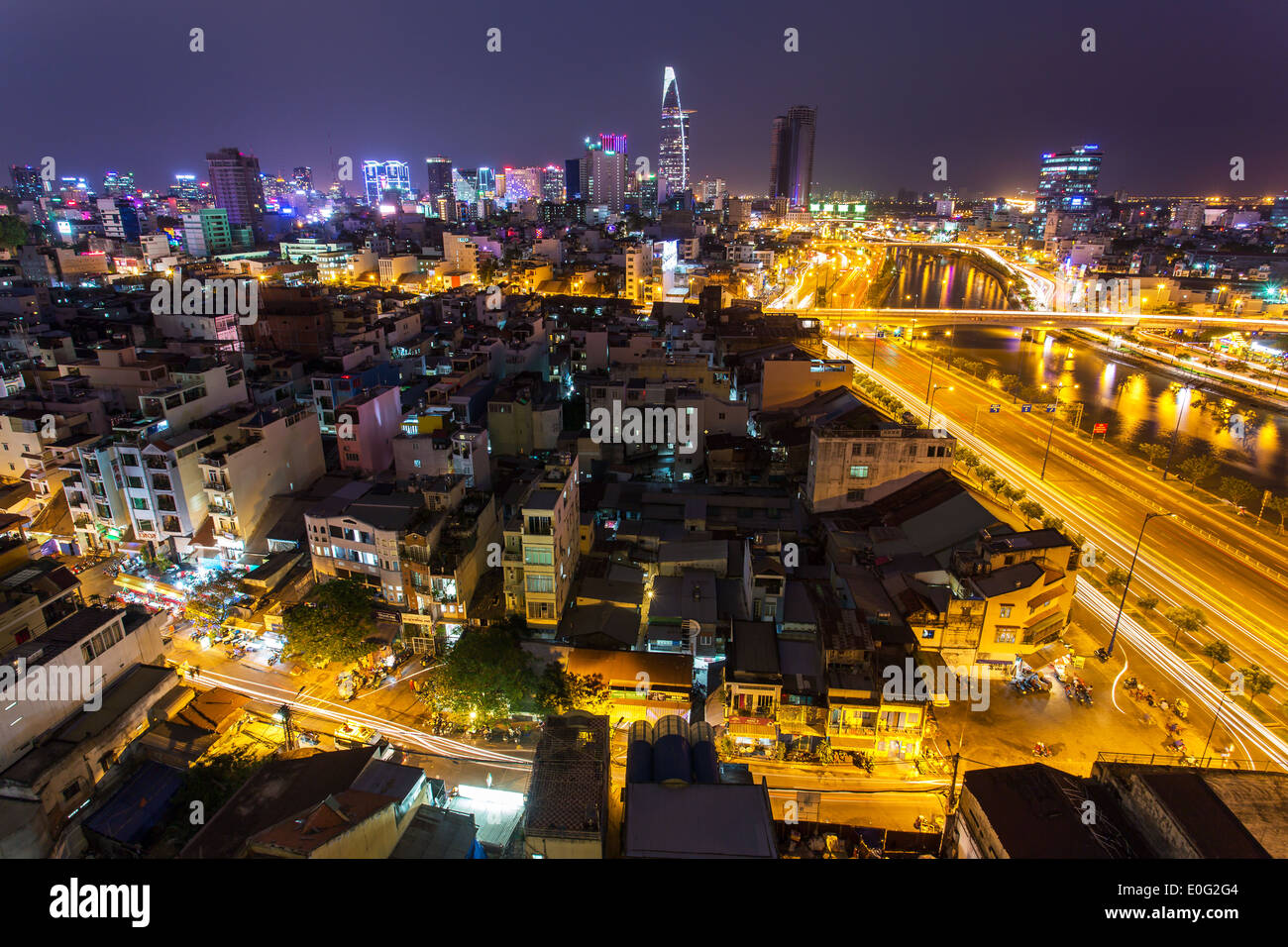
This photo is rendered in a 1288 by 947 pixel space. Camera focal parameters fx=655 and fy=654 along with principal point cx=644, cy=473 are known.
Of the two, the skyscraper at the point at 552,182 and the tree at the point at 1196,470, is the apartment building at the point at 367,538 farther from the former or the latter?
the skyscraper at the point at 552,182

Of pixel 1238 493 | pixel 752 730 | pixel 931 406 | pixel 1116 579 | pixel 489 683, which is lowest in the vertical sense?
pixel 752 730

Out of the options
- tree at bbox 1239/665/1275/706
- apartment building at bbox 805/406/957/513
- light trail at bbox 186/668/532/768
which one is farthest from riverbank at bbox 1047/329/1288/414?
light trail at bbox 186/668/532/768

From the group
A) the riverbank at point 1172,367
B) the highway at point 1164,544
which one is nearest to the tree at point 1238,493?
the highway at point 1164,544

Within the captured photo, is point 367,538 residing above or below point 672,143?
below

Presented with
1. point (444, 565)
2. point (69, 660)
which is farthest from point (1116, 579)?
point (69, 660)

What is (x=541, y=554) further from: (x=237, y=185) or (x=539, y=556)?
(x=237, y=185)

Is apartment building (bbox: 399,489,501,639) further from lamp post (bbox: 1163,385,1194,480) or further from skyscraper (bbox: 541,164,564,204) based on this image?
skyscraper (bbox: 541,164,564,204)

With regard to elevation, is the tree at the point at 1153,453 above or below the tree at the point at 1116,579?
above
